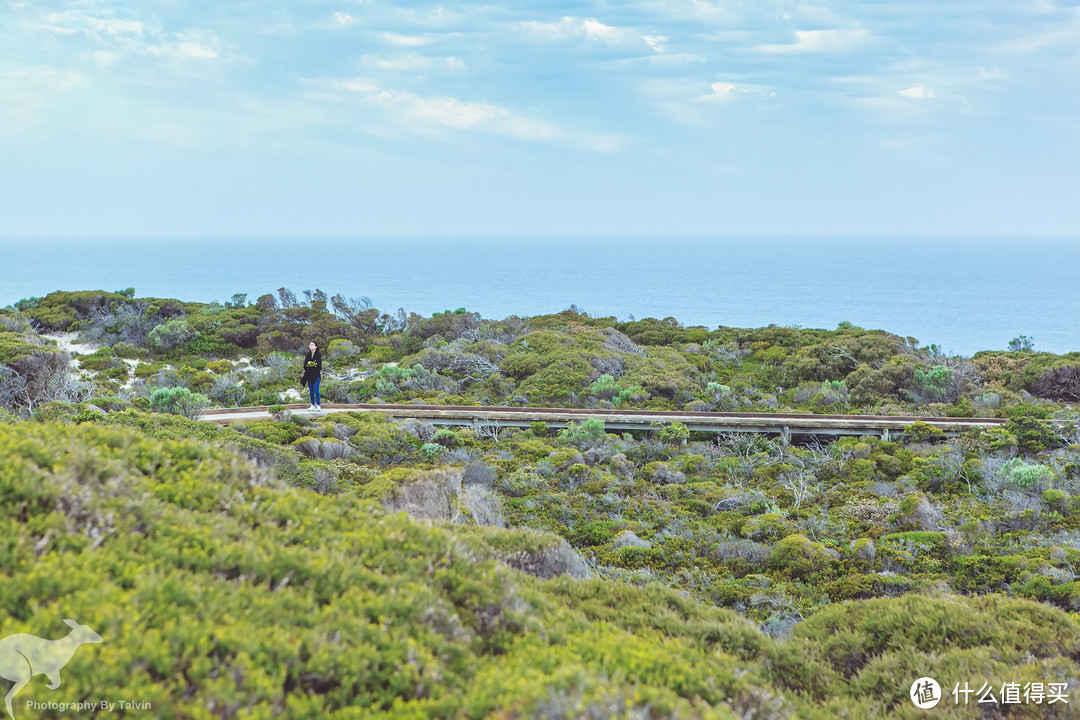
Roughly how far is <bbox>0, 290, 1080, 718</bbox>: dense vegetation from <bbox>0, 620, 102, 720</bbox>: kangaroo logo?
7cm

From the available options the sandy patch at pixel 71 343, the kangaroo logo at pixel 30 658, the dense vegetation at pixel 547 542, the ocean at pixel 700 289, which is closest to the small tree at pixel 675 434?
the dense vegetation at pixel 547 542

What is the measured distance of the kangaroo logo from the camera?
319cm

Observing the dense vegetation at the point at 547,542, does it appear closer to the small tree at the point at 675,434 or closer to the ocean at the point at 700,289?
the small tree at the point at 675,434

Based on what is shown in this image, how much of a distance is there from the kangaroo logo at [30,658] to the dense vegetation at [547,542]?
7 cm

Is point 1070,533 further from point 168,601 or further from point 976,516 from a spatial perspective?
point 168,601

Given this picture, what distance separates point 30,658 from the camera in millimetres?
3236

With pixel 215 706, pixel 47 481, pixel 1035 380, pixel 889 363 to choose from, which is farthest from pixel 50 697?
Answer: pixel 1035 380

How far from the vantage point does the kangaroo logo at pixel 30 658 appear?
10.5 ft

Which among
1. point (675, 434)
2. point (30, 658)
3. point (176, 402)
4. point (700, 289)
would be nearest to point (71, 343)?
point (176, 402)

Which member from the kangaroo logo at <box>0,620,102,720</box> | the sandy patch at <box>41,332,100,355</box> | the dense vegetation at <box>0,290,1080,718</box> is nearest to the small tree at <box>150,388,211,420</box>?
the dense vegetation at <box>0,290,1080,718</box>

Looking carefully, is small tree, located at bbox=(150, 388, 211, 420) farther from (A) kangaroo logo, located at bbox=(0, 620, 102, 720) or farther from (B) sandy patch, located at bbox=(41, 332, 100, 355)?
(A) kangaroo logo, located at bbox=(0, 620, 102, 720)

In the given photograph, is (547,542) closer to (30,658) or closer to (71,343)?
(30,658)

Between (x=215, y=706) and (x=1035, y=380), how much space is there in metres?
A: 24.4

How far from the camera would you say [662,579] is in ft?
31.3
